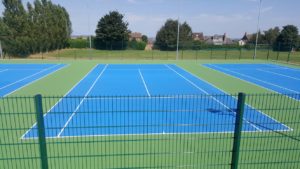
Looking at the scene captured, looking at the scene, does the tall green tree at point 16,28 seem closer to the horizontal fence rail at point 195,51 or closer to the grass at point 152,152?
the horizontal fence rail at point 195,51

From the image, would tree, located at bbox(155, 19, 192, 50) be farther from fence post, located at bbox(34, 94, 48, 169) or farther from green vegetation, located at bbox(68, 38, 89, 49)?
fence post, located at bbox(34, 94, 48, 169)

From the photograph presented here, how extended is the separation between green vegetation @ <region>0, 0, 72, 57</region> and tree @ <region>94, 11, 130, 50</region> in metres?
11.1

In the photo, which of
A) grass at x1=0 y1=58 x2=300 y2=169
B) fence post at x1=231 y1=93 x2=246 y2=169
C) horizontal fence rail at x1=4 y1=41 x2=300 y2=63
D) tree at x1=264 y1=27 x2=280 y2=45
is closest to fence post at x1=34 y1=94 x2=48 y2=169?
grass at x1=0 y1=58 x2=300 y2=169

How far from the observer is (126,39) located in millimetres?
61000

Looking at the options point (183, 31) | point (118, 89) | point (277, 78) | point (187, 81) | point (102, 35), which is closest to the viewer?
point (118, 89)

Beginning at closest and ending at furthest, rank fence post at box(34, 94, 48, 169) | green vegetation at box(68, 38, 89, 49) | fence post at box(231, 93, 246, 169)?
fence post at box(34, 94, 48, 169)
fence post at box(231, 93, 246, 169)
green vegetation at box(68, 38, 89, 49)

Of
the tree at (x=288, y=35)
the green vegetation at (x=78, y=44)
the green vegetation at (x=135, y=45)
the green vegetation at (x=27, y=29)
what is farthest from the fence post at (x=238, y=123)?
the tree at (x=288, y=35)

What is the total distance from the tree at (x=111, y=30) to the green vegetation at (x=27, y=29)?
436 inches

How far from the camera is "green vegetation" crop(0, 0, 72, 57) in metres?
37.0

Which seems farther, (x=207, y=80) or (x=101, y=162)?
(x=207, y=80)

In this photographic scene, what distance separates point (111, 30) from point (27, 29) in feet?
72.4

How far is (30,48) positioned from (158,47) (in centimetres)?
3092

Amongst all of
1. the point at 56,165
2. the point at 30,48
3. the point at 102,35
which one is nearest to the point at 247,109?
the point at 56,165

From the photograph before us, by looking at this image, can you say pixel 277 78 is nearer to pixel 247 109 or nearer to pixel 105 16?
pixel 247 109
